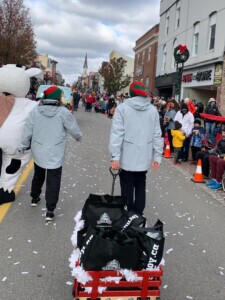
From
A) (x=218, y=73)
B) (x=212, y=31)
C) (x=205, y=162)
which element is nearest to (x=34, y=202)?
(x=205, y=162)

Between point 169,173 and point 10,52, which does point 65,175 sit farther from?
point 10,52

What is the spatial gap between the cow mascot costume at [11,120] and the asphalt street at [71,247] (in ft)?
1.41

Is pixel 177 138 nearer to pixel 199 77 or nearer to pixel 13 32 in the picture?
pixel 199 77

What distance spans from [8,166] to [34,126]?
42.1 inches

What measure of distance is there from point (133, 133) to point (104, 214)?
4.48ft

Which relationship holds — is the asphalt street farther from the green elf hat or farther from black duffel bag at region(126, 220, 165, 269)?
the green elf hat

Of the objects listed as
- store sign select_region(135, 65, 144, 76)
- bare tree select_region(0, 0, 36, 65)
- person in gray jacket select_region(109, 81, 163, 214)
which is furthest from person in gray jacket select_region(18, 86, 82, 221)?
store sign select_region(135, 65, 144, 76)

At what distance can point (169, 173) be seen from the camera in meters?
9.56

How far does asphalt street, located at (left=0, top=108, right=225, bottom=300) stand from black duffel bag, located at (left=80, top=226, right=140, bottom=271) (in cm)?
67

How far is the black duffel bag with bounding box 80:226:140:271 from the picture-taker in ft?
9.64

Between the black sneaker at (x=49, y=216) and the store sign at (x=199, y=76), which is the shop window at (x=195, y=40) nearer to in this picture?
the store sign at (x=199, y=76)

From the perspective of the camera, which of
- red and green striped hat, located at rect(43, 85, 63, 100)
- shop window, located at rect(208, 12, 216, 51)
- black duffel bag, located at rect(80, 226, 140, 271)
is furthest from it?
shop window, located at rect(208, 12, 216, 51)

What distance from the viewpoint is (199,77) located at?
23891mm

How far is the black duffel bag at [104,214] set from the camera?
3.45 m
